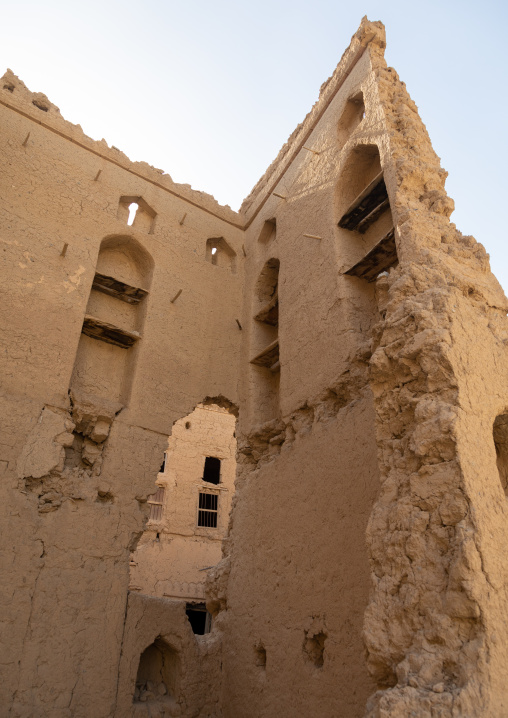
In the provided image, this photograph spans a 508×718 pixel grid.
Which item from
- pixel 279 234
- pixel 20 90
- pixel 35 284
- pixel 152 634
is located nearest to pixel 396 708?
pixel 152 634

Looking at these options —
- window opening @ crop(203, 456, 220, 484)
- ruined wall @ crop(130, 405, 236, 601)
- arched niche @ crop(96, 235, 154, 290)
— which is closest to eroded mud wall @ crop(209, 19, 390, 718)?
arched niche @ crop(96, 235, 154, 290)

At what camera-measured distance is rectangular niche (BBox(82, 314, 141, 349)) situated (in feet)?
26.2

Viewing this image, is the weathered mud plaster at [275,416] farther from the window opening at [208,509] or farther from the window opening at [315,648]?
→ the window opening at [208,509]

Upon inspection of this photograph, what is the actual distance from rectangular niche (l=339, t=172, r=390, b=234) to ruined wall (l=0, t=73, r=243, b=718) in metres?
2.94

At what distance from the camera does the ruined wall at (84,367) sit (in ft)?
20.0

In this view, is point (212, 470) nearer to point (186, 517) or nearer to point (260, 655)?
point (186, 517)

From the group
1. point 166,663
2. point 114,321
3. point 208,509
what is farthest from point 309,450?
point 208,509

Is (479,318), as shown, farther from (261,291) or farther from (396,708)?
(261,291)

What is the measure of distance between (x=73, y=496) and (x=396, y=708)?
5.04 meters

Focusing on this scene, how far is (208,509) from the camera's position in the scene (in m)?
15.9

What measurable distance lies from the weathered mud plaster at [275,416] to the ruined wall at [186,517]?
6556 millimetres

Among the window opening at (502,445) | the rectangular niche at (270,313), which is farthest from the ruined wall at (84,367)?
the window opening at (502,445)

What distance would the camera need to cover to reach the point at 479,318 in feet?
14.3

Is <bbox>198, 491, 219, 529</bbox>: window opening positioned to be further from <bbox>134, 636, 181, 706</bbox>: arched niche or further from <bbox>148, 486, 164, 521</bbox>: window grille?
<bbox>134, 636, 181, 706</bbox>: arched niche
